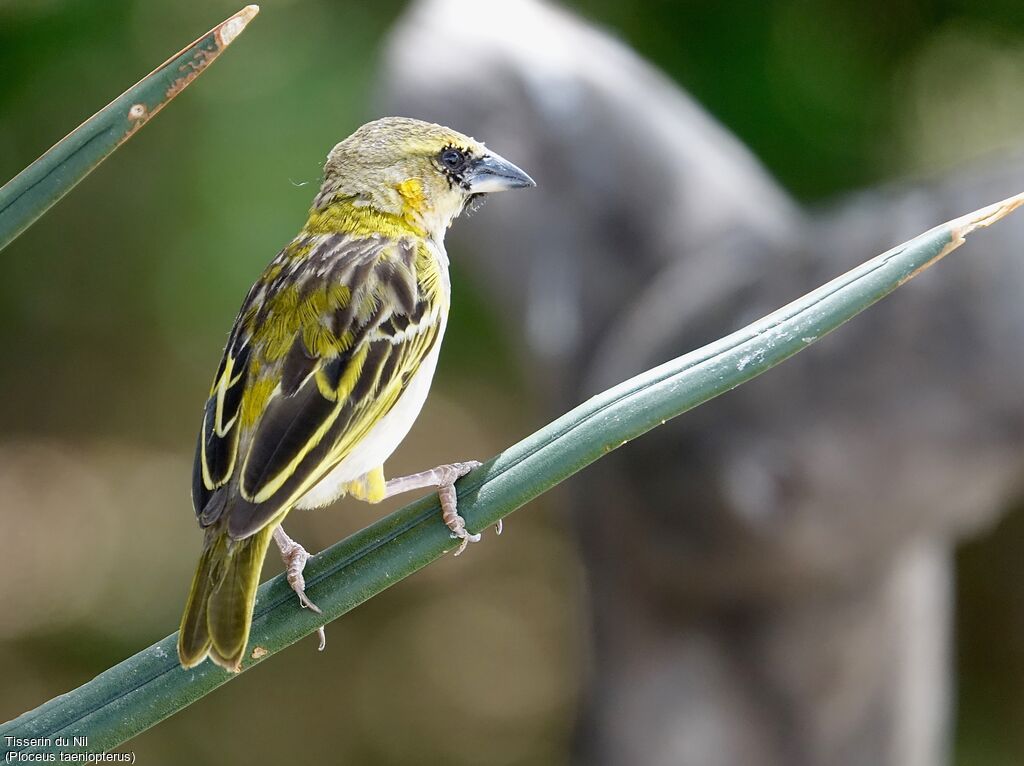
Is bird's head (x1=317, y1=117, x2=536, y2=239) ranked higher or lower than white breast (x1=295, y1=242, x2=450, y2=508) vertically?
higher

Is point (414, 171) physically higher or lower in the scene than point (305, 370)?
higher

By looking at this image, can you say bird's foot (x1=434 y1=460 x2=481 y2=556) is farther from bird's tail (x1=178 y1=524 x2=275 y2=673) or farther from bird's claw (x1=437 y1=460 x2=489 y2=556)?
bird's tail (x1=178 y1=524 x2=275 y2=673)

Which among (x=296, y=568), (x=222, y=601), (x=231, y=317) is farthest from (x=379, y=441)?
(x=231, y=317)

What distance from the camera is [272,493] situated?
1132 mm

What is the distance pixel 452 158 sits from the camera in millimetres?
1403

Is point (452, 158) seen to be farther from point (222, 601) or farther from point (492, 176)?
point (222, 601)

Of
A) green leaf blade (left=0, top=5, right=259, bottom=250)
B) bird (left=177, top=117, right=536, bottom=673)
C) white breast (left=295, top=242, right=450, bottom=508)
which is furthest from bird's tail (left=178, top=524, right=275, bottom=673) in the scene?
green leaf blade (left=0, top=5, right=259, bottom=250)

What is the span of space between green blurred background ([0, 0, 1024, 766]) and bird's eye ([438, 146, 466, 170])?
209 centimetres

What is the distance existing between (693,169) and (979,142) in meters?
0.98

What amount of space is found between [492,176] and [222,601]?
0.59 metres

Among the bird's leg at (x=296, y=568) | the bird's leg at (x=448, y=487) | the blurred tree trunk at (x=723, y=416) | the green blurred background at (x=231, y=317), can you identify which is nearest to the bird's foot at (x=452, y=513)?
the bird's leg at (x=448, y=487)

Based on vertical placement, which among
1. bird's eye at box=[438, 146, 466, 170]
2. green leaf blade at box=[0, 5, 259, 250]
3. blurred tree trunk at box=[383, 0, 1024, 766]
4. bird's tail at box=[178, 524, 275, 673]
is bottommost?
blurred tree trunk at box=[383, 0, 1024, 766]

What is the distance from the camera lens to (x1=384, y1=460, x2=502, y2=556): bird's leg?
96cm

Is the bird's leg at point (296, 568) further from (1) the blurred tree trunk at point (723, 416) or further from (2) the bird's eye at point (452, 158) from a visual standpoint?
(1) the blurred tree trunk at point (723, 416)
